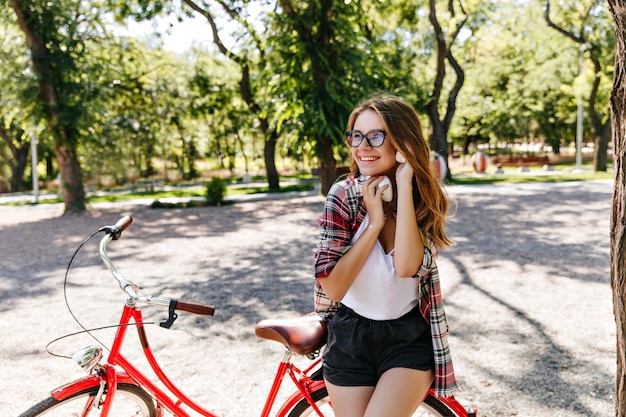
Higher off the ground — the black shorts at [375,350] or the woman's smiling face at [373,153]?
the woman's smiling face at [373,153]

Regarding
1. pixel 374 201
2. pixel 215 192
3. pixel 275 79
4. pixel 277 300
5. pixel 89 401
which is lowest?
pixel 277 300

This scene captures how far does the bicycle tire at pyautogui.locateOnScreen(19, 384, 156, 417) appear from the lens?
2227mm

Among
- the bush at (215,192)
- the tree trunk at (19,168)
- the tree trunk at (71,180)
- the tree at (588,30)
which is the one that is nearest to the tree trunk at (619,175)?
the tree trunk at (71,180)

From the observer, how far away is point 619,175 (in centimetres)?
220

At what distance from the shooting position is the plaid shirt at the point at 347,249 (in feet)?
6.72

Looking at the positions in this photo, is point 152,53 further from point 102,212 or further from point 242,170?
point 242,170

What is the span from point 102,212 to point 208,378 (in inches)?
517

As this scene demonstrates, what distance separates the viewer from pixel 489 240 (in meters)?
9.60

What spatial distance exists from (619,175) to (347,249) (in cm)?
105

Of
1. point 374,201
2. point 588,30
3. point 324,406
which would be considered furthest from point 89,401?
point 588,30

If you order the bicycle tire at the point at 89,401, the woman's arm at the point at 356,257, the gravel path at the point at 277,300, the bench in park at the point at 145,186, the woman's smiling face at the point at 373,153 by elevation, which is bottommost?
the gravel path at the point at 277,300

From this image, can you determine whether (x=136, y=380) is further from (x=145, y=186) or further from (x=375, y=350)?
(x=145, y=186)

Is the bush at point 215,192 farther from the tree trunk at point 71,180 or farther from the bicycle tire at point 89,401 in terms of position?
the bicycle tire at point 89,401

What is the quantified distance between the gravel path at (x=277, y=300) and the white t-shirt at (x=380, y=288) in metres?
0.69
